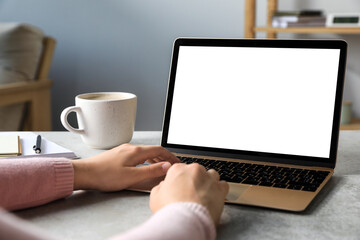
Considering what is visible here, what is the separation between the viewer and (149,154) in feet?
2.55

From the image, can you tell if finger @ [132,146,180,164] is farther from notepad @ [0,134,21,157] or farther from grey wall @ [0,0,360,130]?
grey wall @ [0,0,360,130]

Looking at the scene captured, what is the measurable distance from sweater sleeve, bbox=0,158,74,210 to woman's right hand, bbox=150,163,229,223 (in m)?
0.15

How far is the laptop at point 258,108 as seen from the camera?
2.69 feet

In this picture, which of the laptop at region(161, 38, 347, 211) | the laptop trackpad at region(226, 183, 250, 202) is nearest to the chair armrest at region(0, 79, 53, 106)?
the laptop at region(161, 38, 347, 211)

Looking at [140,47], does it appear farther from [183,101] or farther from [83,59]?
[183,101]

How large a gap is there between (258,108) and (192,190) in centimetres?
37

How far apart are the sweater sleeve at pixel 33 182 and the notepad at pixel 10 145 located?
0.59ft

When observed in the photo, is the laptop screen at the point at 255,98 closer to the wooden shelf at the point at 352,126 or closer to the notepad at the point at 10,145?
the notepad at the point at 10,145

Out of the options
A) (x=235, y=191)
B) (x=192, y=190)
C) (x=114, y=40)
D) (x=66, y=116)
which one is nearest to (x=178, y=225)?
(x=192, y=190)

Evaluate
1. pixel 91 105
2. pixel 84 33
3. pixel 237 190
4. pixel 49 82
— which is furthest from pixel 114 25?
pixel 237 190

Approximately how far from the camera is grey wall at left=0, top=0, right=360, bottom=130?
8.21ft

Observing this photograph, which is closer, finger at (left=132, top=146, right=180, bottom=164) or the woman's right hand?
the woman's right hand

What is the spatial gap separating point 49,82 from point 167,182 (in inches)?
72.5

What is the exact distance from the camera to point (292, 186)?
0.71m
